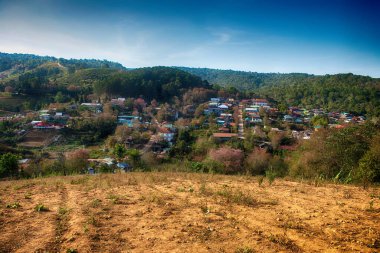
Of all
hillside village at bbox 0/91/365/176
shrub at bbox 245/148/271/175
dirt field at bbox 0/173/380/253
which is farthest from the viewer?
hillside village at bbox 0/91/365/176

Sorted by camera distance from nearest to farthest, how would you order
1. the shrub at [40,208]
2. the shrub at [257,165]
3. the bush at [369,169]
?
1. the shrub at [40,208]
2. the bush at [369,169]
3. the shrub at [257,165]

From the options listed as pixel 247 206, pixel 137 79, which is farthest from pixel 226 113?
pixel 247 206

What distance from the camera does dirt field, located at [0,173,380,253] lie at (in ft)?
12.5

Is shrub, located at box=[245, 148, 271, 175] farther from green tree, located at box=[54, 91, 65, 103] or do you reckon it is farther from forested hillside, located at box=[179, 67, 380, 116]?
green tree, located at box=[54, 91, 65, 103]

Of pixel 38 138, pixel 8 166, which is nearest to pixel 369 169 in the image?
pixel 8 166

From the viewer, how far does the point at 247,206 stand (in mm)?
5566

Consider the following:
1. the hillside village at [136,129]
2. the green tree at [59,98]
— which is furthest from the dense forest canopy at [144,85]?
the green tree at [59,98]

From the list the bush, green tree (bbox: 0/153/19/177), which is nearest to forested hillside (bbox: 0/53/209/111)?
green tree (bbox: 0/153/19/177)

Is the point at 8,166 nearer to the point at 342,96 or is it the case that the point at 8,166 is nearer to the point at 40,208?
the point at 40,208

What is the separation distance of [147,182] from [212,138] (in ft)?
68.4

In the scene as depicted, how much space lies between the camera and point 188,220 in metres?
4.75

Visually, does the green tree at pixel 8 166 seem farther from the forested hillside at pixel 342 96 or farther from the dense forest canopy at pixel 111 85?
the forested hillside at pixel 342 96

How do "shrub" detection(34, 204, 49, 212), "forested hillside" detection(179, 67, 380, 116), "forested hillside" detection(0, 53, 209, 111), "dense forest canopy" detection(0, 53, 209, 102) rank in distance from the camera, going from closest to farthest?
"shrub" detection(34, 204, 49, 212), "forested hillside" detection(0, 53, 209, 111), "dense forest canopy" detection(0, 53, 209, 102), "forested hillside" detection(179, 67, 380, 116)

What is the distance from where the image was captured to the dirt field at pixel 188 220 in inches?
150
